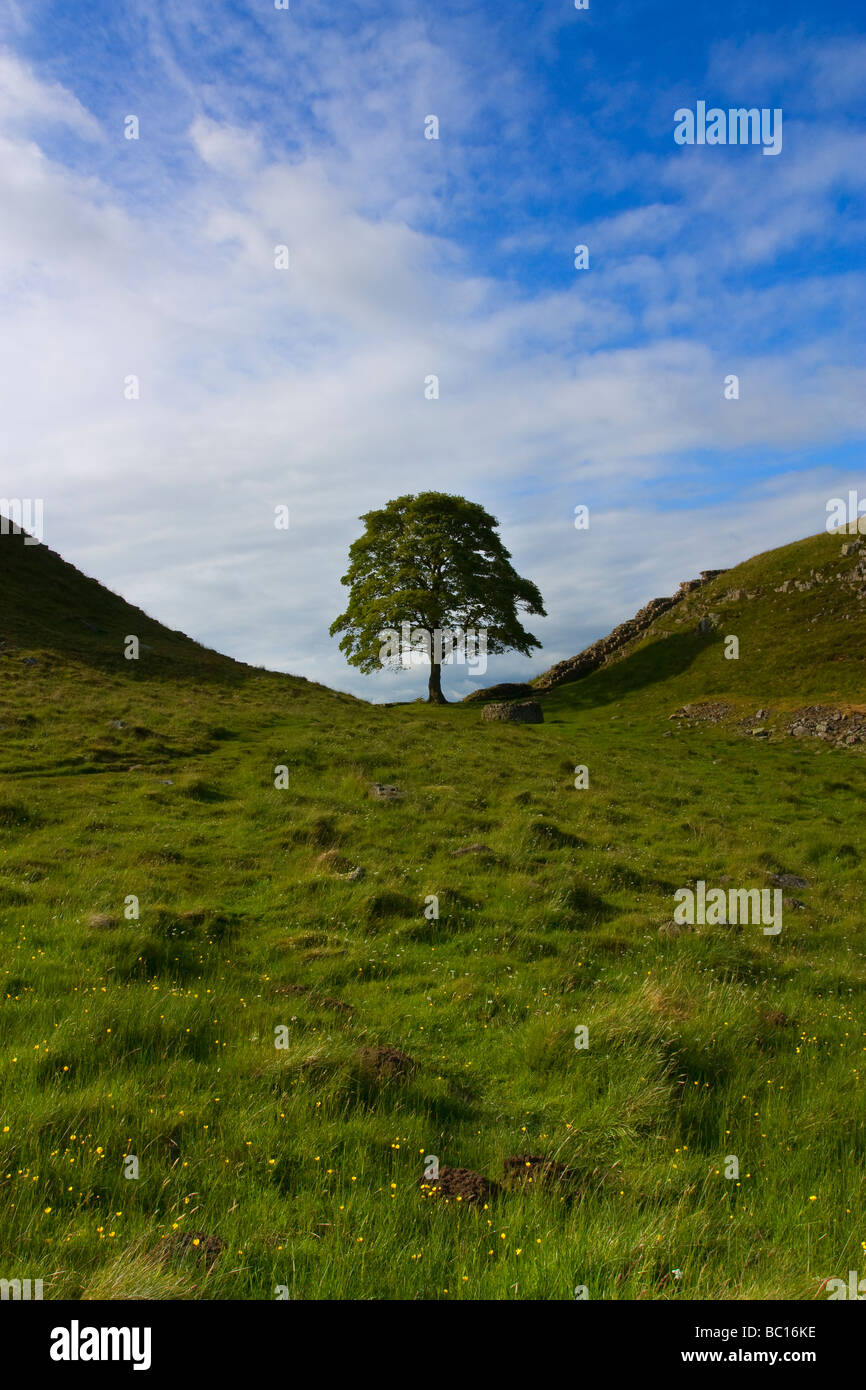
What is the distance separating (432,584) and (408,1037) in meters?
47.7

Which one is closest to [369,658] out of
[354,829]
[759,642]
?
[759,642]

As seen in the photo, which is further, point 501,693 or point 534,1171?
point 501,693

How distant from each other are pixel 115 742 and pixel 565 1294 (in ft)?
81.6

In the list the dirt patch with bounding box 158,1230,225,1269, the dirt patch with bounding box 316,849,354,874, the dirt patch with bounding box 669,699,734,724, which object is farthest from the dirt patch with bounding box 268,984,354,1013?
the dirt patch with bounding box 669,699,734,724

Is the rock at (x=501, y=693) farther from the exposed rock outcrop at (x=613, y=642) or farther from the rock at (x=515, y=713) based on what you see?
the rock at (x=515, y=713)

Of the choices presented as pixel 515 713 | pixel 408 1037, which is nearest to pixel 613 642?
pixel 515 713

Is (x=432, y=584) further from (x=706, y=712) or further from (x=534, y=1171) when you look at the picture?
(x=534, y=1171)

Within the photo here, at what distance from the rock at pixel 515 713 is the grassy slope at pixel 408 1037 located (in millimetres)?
18855

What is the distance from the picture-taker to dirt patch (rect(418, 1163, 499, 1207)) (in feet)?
17.6

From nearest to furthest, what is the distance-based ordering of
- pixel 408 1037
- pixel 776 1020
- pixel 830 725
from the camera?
pixel 408 1037 → pixel 776 1020 → pixel 830 725

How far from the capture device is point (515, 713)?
4322 centimetres

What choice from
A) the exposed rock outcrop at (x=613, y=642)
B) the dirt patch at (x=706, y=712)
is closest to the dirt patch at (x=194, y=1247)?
the dirt patch at (x=706, y=712)

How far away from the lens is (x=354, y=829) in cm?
1803
